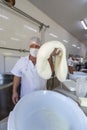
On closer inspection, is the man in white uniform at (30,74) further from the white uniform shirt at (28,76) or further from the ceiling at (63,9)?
the ceiling at (63,9)

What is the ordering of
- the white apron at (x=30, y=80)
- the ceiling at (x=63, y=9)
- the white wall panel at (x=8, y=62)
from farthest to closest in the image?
the ceiling at (x=63, y=9) → the white wall panel at (x=8, y=62) → the white apron at (x=30, y=80)

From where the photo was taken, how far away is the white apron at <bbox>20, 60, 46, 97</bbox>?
57.1 inches

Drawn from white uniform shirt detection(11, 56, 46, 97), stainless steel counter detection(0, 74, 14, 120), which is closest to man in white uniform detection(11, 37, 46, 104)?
white uniform shirt detection(11, 56, 46, 97)

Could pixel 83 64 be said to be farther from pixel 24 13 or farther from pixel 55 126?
pixel 55 126

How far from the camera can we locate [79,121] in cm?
70

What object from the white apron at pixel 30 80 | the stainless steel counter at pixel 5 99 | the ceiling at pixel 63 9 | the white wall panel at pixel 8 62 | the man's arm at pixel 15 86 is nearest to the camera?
the white apron at pixel 30 80

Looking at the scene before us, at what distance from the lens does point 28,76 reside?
1.49 metres

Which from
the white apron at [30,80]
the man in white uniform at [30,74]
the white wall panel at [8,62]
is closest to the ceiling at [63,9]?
the white wall panel at [8,62]

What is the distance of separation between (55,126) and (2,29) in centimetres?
210

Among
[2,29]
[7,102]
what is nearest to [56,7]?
[2,29]

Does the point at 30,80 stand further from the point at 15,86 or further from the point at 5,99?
the point at 5,99

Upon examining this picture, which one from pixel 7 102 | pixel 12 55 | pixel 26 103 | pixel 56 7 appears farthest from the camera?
pixel 56 7

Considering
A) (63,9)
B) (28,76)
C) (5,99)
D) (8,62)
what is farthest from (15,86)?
(63,9)

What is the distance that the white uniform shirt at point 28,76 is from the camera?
4.76 ft
